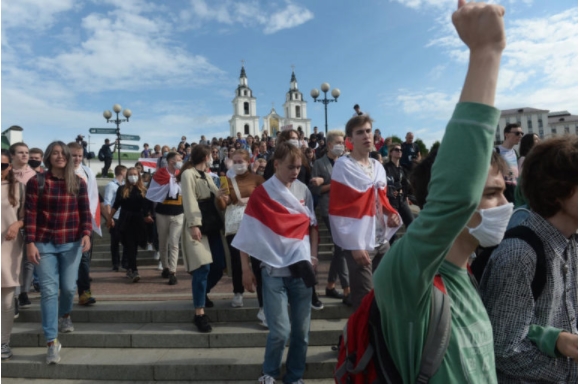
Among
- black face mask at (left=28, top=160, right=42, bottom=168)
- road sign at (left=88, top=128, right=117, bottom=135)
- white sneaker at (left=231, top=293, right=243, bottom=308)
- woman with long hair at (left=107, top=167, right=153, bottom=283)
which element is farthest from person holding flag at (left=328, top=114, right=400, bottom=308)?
road sign at (left=88, top=128, right=117, bottom=135)

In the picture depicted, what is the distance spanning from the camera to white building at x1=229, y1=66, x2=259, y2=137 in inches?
4626

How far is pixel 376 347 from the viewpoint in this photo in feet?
4.20

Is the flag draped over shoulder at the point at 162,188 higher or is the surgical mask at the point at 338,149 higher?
the surgical mask at the point at 338,149

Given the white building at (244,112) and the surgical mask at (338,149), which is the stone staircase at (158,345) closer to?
the surgical mask at (338,149)

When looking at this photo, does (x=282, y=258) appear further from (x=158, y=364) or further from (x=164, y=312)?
(x=164, y=312)

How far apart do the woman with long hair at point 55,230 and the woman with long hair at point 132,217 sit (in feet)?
8.60

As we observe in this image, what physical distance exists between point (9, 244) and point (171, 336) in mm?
1996

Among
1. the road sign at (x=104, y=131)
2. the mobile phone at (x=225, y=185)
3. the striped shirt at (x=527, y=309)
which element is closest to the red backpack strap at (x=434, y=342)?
the striped shirt at (x=527, y=309)

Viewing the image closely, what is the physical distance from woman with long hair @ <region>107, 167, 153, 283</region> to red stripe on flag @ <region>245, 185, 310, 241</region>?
4.46 m

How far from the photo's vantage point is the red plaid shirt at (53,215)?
14.5ft

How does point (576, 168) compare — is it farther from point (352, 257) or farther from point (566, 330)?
point (352, 257)

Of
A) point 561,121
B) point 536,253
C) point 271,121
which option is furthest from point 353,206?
point 561,121

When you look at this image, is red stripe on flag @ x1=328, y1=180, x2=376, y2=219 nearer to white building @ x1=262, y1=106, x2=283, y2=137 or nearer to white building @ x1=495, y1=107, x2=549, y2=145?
white building @ x1=262, y1=106, x2=283, y2=137

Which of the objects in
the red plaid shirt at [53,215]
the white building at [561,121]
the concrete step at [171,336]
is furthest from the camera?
the white building at [561,121]
